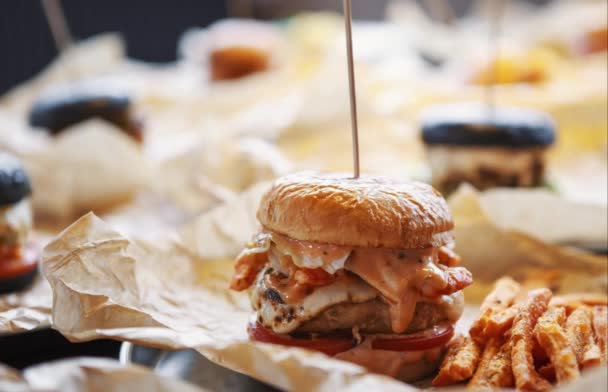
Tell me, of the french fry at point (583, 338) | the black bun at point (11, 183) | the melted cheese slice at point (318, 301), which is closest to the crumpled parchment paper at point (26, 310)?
the black bun at point (11, 183)

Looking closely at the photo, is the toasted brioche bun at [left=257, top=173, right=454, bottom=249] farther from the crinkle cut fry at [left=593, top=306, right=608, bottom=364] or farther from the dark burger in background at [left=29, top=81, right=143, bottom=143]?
the dark burger in background at [left=29, top=81, right=143, bottom=143]

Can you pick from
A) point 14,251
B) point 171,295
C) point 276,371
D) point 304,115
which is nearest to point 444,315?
point 276,371

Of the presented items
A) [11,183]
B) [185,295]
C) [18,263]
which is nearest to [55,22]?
[11,183]

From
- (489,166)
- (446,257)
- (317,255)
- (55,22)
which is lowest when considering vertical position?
(489,166)

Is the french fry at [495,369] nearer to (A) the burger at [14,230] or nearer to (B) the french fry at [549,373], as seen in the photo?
(B) the french fry at [549,373]

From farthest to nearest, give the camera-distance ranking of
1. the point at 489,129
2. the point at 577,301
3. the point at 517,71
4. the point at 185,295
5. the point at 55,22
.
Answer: the point at 517,71, the point at 55,22, the point at 489,129, the point at 185,295, the point at 577,301

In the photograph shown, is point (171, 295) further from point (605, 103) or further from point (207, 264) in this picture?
point (605, 103)

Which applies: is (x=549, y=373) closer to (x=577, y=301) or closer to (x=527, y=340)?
(x=527, y=340)
